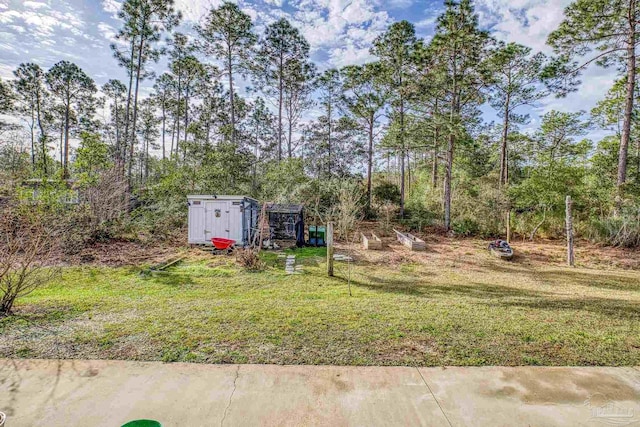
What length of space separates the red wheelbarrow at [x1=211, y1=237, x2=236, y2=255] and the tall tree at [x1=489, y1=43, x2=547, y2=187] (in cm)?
1352

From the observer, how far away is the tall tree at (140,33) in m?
14.6

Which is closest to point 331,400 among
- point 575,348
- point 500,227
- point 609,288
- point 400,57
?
point 575,348

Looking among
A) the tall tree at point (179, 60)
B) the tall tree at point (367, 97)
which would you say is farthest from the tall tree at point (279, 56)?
the tall tree at point (179, 60)

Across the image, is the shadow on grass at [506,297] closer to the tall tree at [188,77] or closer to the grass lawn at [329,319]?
the grass lawn at [329,319]

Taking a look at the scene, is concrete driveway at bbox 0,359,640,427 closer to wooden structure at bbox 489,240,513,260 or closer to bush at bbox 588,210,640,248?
wooden structure at bbox 489,240,513,260

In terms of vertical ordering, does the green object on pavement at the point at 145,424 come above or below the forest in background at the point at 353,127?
below

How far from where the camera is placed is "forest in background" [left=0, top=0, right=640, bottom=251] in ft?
35.6

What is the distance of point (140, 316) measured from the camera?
3744 mm

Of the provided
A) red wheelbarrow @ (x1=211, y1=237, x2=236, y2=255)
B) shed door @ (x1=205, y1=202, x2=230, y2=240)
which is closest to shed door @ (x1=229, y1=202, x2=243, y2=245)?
shed door @ (x1=205, y1=202, x2=230, y2=240)

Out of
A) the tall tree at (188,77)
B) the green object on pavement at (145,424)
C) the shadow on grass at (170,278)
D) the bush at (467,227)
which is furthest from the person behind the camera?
the tall tree at (188,77)

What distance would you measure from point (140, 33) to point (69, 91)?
42.4 ft

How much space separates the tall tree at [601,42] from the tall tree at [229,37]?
14331 millimetres

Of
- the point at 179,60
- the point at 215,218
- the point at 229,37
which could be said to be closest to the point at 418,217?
the point at 215,218

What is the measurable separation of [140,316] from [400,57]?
16732mm
